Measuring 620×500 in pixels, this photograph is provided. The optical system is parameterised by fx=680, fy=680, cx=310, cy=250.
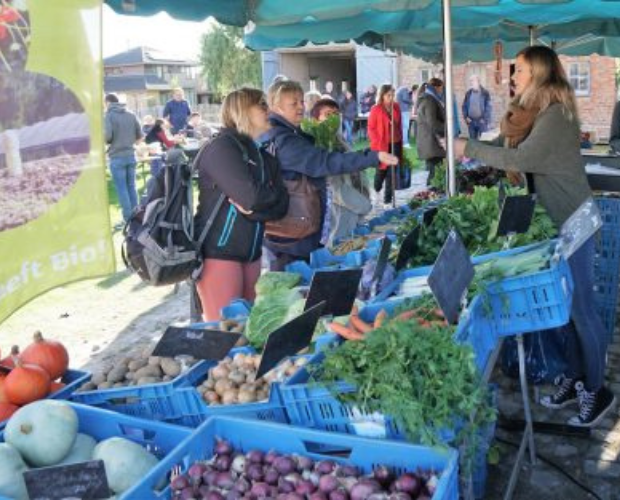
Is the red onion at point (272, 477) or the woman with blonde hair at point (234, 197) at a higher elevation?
the woman with blonde hair at point (234, 197)

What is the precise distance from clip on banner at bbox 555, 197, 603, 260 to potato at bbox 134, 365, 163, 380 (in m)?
1.61

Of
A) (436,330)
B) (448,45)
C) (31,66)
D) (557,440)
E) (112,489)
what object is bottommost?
(557,440)

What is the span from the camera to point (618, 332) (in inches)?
197

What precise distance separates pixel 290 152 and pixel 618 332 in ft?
9.25

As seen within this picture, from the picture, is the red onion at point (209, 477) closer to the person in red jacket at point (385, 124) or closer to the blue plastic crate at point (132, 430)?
the blue plastic crate at point (132, 430)

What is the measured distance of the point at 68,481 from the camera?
5.55 feet

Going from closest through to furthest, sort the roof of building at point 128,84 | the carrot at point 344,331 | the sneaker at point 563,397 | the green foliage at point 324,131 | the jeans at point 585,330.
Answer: the carrot at point 344,331, the jeans at point 585,330, the sneaker at point 563,397, the green foliage at point 324,131, the roof of building at point 128,84

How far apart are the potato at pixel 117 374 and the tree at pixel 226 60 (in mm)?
38148

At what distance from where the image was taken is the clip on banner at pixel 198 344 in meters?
2.33

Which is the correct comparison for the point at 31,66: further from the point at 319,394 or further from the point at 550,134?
the point at 550,134

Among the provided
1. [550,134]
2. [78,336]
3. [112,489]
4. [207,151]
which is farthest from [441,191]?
[112,489]

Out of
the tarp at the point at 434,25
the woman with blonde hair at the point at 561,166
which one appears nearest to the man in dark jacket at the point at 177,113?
the tarp at the point at 434,25

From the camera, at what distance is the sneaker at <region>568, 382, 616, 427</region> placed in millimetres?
3543

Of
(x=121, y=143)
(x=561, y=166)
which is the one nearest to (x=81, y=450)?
(x=561, y=166)
